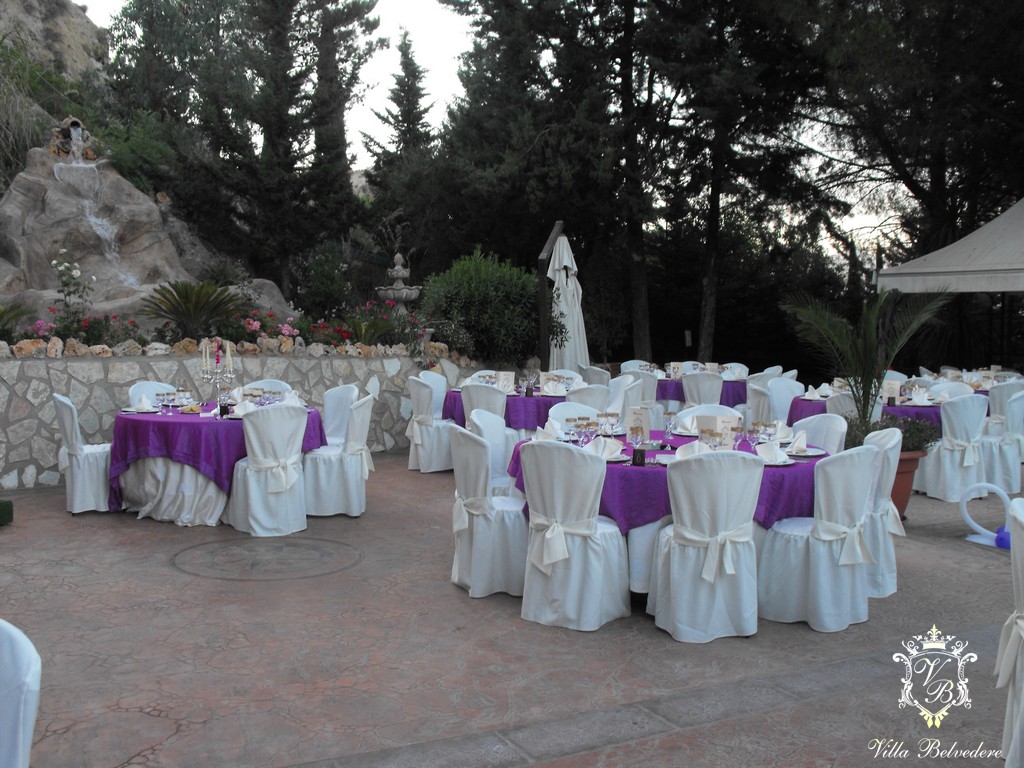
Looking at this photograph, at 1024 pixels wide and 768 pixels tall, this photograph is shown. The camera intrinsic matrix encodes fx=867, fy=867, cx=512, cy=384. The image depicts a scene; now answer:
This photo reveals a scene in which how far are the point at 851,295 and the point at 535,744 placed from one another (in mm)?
15061

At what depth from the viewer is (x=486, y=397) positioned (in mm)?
8617

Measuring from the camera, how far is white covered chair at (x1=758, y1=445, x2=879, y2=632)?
4496mm

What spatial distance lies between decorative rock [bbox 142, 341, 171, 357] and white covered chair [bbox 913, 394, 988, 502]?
7.47m

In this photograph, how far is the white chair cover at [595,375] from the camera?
38.1 feet

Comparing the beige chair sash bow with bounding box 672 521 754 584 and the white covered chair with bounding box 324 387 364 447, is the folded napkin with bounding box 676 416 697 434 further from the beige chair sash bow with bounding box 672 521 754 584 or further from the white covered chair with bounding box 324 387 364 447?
the white covered chair with bounding box 324 387 364 447

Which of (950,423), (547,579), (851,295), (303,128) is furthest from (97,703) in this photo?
(303,128)

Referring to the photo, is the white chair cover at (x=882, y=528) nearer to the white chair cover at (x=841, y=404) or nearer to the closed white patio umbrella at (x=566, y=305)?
the white chair cover at (x=841, y=404)

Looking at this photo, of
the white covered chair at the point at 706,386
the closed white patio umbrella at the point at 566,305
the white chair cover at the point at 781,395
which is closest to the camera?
the white chair cover at the point at 781,395

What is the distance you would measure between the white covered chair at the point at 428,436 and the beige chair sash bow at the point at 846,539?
5051 mm

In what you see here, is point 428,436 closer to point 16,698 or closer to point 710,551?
point 710,551

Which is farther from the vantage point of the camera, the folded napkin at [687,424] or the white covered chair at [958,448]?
the white covered chair at [958,448]

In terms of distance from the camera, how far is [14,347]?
26.7 ft

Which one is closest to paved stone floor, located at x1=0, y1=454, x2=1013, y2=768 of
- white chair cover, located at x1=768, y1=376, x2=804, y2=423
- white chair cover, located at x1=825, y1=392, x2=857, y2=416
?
white chair cover, located at x1=825, y1=392, x2=857, y2=416

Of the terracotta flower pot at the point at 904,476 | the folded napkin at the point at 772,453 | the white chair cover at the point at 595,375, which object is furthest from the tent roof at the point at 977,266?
the folded napkin at the point at 772,453
